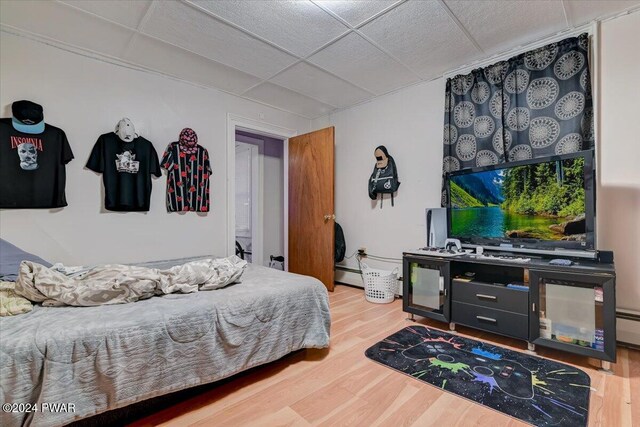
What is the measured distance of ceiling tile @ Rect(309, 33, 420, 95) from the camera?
2527mm

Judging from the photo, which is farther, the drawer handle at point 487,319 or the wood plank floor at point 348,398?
the drawer handle at point 487,319

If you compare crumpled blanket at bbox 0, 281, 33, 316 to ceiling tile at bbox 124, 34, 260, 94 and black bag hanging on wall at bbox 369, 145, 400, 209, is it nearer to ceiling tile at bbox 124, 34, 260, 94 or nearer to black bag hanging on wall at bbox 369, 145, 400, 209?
ceiling tile at bbox 124, 34, 260, 94

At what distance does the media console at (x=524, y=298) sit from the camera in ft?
5.90

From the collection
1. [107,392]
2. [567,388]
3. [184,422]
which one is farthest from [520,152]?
[107,392]

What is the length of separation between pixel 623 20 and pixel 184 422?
150 inches

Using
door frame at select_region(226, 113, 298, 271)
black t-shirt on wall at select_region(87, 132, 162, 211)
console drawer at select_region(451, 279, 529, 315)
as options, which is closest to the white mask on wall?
black t-shirt on wall at select_region(87, 132, 162, 211)

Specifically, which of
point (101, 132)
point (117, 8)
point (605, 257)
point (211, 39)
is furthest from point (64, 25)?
point (605, 257)

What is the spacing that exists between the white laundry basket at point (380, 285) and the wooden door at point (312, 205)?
21.4 inches

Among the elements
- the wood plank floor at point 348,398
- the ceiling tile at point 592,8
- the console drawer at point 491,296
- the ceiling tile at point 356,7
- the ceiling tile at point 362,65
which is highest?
the ceiling tile at point 592,8

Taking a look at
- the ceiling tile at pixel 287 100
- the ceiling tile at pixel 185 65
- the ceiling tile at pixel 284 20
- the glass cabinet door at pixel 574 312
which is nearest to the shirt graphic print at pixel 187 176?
the ceiling tile at pixel 185 65

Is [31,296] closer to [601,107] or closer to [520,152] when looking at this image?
[520,152]

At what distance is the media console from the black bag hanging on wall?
1.03 m

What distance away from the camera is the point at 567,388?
160 centimetres

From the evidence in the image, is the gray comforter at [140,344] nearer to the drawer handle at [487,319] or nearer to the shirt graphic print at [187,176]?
the drawer handle at [487,319]
